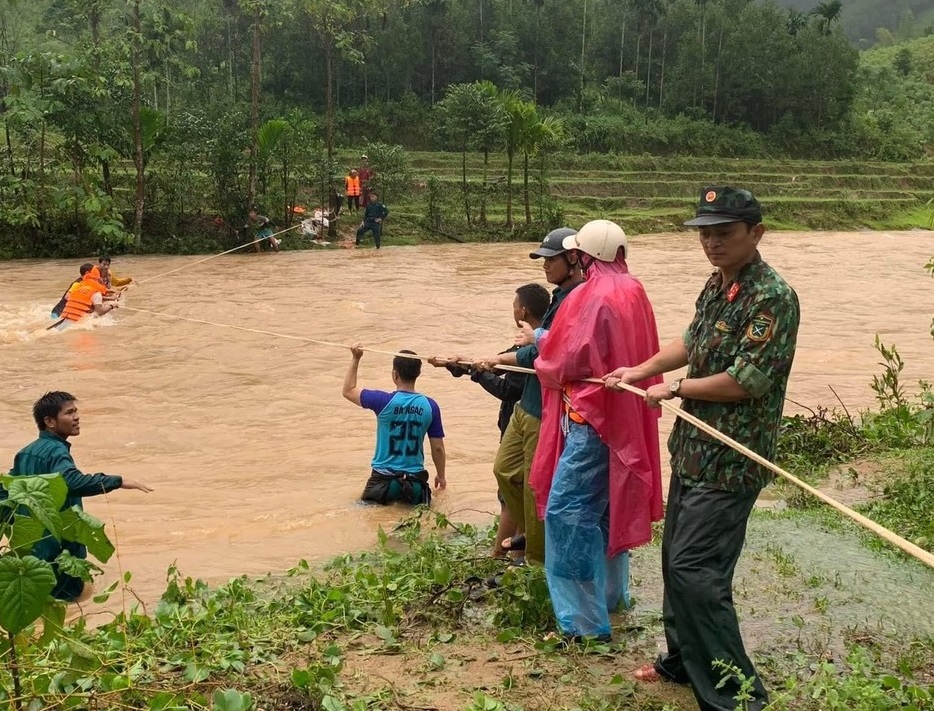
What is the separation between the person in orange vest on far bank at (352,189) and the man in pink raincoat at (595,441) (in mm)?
19579

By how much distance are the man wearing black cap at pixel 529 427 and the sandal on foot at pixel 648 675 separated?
0.82 meters

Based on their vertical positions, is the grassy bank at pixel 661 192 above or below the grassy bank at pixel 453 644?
above

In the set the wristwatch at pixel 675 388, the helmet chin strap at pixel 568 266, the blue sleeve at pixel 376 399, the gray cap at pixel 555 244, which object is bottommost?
the blue sleeve at pixel 376 399

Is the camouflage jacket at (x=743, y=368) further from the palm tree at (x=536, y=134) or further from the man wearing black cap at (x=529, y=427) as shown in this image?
the palm tree at (x=536, y=134)

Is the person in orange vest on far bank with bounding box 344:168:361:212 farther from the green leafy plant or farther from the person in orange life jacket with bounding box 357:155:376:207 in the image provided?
the green leafy plant

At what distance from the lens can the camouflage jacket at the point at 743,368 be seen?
2.93 metres

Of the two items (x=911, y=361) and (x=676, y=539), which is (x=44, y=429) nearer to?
(x=676, y=539)

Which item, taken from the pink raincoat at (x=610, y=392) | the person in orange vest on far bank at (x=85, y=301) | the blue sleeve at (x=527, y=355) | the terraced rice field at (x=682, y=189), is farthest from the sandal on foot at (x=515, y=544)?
the terraced rice field at (x=682, y=189)

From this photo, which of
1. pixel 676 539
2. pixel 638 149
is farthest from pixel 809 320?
pixel 638 149

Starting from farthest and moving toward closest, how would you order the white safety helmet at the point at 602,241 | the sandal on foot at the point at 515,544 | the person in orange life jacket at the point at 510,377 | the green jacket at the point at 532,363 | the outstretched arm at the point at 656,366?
the sandal on foot at the point at 515,544 → the person in orange life jacket at the point at 510,377 → the green jacket at the point at 532,363 → the white safety helmet at the point at 602,241 → the outstretched arm at the point at 656,366

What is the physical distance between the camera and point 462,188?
26.2 metres

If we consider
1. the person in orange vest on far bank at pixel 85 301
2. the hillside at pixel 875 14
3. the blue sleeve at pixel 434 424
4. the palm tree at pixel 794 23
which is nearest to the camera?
the blue sleeve at pixel 434 424

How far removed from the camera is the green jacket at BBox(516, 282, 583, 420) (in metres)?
4.18

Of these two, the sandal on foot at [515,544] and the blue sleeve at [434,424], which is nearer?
the sandal on foot at [515,544]
